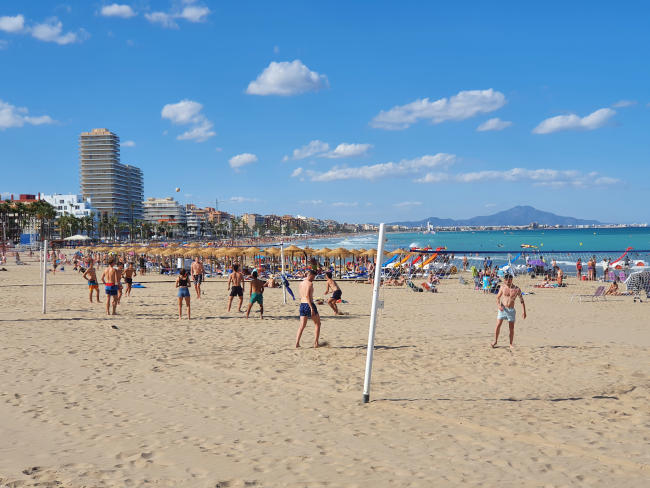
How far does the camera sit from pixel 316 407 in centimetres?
500

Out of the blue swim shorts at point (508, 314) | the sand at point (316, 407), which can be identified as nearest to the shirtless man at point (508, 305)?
the blue swim shorts at point (508, 314)

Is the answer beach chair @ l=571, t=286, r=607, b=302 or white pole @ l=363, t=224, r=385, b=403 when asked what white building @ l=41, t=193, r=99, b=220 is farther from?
white pole @ l=363, t=224, r=385, b=403

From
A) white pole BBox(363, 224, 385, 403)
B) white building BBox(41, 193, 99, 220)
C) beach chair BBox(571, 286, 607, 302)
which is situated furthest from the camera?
white building BBox(41, 193, 99, 220)

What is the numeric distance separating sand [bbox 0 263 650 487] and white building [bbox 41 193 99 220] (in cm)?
12264

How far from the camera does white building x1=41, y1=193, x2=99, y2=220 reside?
119938 millimetres

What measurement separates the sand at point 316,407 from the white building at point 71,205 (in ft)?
402

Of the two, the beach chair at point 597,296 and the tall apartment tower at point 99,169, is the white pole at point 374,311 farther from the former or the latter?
the tall apartment tower at point 99,169

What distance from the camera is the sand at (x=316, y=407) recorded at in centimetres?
352

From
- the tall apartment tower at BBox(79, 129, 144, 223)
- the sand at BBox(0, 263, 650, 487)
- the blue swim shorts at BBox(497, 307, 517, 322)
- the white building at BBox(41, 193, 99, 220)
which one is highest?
the tall apartment tower at BBox(79, 129, 144, 223)


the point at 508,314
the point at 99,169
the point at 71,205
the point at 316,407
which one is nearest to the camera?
the point at 316,407

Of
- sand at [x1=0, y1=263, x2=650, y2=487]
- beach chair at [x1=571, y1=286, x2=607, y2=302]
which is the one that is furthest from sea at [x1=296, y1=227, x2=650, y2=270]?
sand at [x1=0, y1=263, x2=650, y2=487]

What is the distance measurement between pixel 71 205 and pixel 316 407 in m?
132

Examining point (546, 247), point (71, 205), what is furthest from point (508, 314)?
point (71, 205)

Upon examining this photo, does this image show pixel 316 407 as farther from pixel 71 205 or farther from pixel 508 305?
pixel 71 205
